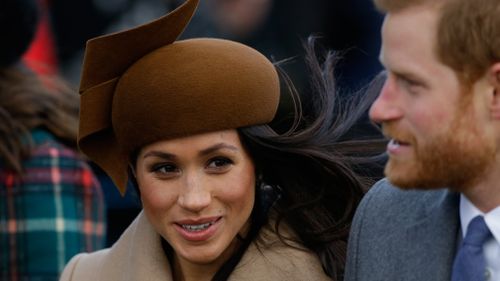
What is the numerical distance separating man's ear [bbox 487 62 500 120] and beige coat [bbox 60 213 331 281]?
101 cm

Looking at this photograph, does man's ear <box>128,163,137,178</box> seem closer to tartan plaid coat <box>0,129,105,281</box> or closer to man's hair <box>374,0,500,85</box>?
tartan plaid coat <box>0,129,105,281</box>

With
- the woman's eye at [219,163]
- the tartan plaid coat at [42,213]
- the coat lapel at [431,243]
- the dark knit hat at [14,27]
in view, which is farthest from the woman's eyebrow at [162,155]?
the dark knit hat at [14,27]

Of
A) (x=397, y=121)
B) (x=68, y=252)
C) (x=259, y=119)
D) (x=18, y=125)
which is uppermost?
(x=397, y=121)

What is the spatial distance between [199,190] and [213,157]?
0.10 m

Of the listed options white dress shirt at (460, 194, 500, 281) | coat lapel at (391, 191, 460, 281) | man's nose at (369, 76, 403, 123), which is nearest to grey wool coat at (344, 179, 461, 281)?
coat lapel at (391, 191, 460, 281)

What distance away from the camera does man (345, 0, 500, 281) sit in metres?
3.42

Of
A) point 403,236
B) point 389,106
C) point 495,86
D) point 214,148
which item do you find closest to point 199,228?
point 214,148

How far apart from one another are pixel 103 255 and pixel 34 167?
52 centimetres

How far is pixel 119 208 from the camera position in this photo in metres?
7.21

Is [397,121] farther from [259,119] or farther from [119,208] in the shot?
[119,208]

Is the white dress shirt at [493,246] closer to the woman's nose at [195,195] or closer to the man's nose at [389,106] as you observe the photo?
the man's nose at [389,106]

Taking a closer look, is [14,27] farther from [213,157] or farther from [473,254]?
[473,254]

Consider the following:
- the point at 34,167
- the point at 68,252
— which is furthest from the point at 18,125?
the point at 68,252

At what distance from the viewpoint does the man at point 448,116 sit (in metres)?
3.42
